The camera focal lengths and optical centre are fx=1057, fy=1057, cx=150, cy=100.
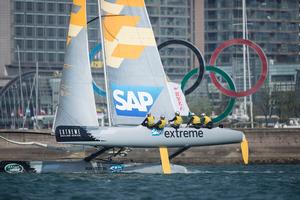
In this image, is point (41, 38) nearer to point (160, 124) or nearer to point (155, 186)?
point (160, 124)

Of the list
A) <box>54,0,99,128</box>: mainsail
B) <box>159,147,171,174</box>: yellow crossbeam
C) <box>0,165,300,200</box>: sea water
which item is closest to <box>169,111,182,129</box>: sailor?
<box>159,147,171,174</box>: yellow crossbeam

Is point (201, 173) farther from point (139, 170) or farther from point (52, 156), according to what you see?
point (52, 156)

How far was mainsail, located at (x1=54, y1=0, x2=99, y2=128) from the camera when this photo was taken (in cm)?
4934

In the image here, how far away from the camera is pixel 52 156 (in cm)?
6525

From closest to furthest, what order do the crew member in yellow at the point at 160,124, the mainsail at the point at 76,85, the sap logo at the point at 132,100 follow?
the crew member in yellow at the point at 160,124 → the mainsail at the point at 76,85 → the sap logo at the point at 132,100

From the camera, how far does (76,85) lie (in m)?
49.5

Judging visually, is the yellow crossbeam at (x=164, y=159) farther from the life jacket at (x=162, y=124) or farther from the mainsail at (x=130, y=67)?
the mainsail at (x=130, y=67)

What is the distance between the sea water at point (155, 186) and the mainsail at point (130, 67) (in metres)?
3.24

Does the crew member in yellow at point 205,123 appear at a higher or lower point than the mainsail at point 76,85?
lower

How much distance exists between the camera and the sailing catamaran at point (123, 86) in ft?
160

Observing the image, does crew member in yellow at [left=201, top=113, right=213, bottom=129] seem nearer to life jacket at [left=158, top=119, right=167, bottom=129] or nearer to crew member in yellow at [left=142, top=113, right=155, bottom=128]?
life jacket at [left=158, top=119, right=167, bottom=129]

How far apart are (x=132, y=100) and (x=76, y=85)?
9.05 feet

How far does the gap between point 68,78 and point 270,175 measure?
423 inches

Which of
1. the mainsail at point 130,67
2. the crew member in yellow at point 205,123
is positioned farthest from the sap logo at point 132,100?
the crew member in yellow at point 205,123
